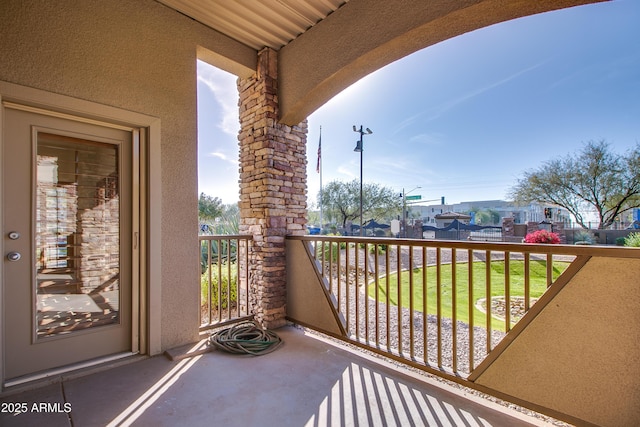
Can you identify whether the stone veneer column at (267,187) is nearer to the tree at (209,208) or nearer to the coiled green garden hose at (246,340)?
the coiled green garden hose at (246,340)

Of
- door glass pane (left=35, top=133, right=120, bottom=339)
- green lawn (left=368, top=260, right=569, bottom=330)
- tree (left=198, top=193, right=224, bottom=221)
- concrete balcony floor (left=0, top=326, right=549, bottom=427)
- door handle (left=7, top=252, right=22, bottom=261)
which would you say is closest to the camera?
concrete balcony floor (left=0, top=326, right=549, bottom=427)

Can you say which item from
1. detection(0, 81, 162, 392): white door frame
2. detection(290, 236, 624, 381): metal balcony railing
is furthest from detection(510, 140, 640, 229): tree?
detection(0, 81, 162, 392): white door frame

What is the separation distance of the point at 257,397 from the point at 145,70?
2739 mm

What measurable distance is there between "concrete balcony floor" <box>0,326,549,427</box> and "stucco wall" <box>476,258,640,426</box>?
252 mm

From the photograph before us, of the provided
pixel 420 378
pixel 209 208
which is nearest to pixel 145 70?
pixel 420 378

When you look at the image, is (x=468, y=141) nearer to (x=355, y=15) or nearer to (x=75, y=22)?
(x=355, y=15)

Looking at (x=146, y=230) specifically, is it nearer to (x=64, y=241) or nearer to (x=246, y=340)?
(x=64, y=241)

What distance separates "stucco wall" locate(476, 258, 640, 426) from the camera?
1340 millimetres

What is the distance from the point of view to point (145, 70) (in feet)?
7.83

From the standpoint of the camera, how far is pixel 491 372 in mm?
1726

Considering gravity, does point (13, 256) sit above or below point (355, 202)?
below

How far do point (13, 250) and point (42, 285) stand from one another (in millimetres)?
306

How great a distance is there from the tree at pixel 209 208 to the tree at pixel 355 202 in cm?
669

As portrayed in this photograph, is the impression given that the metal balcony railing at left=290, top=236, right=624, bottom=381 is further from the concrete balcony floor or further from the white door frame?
the white door frame
